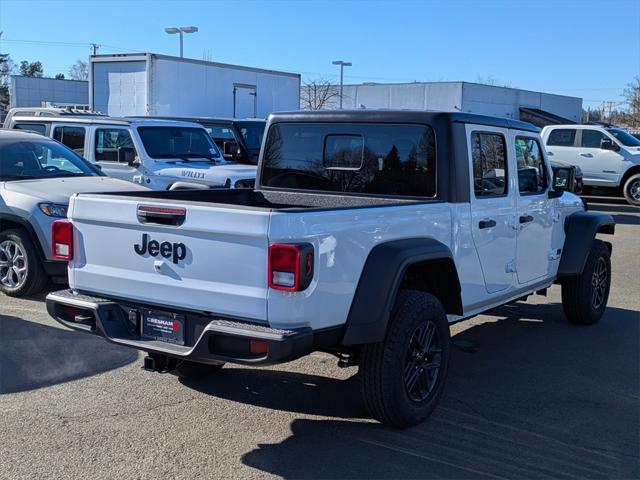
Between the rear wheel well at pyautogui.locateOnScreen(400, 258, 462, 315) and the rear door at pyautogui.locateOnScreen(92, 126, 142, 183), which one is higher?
the rear door at pyautogui.locateOnScreen(92, 126, 142, 183)

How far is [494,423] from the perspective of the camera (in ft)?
15.4

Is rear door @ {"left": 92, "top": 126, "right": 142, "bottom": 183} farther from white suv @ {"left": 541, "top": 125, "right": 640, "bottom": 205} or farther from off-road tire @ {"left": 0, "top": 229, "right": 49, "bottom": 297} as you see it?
white suv @ {"left": 541, "top": 125, "right": 640, "bottom": 205}

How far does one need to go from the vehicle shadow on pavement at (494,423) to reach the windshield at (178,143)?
6.33 m

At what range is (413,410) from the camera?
4477 millimetres

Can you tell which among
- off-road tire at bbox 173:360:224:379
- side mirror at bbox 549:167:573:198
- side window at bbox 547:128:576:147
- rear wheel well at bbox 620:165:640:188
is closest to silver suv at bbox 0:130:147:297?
off-road tire at bbox 173:360:224:379

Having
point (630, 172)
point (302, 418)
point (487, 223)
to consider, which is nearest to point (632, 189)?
point (630, 172)

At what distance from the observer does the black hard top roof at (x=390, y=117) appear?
16.9ft

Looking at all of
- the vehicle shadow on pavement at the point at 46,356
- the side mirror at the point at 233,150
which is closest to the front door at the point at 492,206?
→ the vehicle shadow on pavement at the point at 46,356

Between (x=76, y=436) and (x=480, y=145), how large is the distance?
343cm

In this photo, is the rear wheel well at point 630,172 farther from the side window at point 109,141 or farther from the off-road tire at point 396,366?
the off-road tire at point 396,366

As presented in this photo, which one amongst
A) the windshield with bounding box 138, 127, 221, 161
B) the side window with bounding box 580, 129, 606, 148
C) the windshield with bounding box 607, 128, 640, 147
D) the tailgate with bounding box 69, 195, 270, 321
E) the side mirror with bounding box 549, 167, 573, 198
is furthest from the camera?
the side window with bounding box 580, 129, 606, 148

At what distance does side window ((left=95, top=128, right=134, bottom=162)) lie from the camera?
11023 mm

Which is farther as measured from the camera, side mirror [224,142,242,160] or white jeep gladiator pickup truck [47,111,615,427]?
side mirror [224,142,242,160]

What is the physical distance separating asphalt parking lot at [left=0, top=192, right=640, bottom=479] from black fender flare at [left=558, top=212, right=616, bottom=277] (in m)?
0.70
